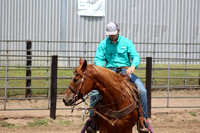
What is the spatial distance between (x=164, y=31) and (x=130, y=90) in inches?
418

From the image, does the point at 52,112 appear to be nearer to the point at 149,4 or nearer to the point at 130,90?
the point at 130,90

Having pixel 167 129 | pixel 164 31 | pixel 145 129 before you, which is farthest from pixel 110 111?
pixel 164 31

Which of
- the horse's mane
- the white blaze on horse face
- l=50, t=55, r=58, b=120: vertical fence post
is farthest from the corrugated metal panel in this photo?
the white blaze on horse face

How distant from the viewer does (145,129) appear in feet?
15.6

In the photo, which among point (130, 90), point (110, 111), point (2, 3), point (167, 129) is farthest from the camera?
point (2, 3)

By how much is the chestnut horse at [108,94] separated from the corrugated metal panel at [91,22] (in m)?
8.94

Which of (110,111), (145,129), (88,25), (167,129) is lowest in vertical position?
(167,129)

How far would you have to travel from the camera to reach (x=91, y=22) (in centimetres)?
1412

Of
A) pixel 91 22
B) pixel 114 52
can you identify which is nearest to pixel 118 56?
pixel 114 52

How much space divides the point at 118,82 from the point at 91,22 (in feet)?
32.9

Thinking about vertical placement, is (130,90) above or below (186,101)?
above

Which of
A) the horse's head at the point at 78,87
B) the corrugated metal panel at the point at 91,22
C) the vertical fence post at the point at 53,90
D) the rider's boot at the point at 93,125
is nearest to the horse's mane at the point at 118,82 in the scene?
the horse's head at the point at 78,87

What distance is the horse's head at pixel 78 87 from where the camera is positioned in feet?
12.5

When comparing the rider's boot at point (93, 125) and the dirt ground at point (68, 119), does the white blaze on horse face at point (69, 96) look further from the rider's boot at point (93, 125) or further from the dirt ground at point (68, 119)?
the dirt ground at point (68, 119)
